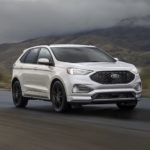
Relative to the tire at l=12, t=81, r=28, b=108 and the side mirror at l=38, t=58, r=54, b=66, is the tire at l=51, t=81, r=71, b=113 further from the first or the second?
the tire at l=12, t=81, r=28, b=108

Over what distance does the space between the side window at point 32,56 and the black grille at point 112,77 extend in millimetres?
2672

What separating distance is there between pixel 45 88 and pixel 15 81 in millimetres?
2253

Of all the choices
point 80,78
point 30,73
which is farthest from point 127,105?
point 30,73

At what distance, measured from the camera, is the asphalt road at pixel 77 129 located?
9.67m

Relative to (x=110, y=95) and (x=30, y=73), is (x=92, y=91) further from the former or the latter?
(x=30, y=73)

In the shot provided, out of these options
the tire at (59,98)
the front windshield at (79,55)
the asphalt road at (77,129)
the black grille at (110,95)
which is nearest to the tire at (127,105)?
the asphalt road at (77,129)

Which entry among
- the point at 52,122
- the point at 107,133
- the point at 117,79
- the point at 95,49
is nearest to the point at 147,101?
the point at 95,49

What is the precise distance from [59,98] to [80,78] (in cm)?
81

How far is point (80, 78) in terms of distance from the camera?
1533cm

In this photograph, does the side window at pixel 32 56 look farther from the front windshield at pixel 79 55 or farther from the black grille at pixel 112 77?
the black grille at pixel 112 77

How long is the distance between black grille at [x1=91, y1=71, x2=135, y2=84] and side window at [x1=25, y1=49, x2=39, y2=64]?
2672 mm

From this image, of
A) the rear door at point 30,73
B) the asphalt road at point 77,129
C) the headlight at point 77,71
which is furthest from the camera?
the rear door at point 30,73

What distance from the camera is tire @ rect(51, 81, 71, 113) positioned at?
15594mm

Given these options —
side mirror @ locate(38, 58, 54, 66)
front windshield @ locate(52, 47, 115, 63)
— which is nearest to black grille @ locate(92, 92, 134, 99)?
front windshield @ locate(52, 47, 115, 63)
